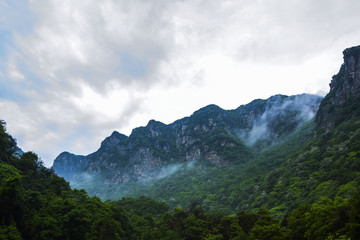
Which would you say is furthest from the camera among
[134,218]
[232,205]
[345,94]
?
[345,94]

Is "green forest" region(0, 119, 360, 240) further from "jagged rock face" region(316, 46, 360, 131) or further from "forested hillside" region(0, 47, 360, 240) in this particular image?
"jagged rock face" region(316, 46, 360, 131)

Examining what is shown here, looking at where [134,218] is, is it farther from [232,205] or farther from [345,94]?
[345,94]

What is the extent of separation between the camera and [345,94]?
120m

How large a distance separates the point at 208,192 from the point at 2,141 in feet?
412

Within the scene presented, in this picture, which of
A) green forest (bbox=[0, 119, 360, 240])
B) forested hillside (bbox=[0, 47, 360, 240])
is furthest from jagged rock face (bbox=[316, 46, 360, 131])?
green forest (bbox=[0, 119, 360, 240])

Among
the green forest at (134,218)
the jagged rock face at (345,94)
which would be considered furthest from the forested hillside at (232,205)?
the jagged rock face at (345,94)

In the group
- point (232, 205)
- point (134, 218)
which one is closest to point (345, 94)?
point (232, 205)

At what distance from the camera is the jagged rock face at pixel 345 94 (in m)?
113

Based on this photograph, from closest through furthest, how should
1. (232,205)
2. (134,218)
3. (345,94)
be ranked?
1. (134,218)
2. (232,205)
3. (345,94)

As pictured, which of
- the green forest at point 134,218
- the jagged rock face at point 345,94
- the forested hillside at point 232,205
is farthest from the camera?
the jagged rock face at point 345,94

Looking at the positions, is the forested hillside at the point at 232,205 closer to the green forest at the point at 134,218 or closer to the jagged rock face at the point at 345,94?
the green forest at the point at 134,218

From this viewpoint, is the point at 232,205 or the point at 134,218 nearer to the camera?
the point at 134,218

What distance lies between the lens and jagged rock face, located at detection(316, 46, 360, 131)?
11319 centimetres

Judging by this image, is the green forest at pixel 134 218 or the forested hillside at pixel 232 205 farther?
the forested hillside at pixel 232 205
